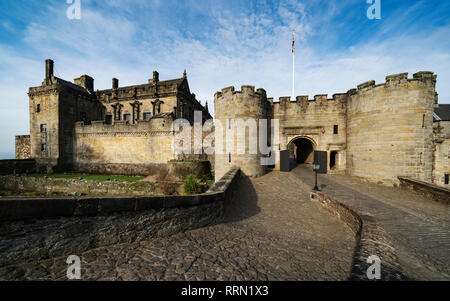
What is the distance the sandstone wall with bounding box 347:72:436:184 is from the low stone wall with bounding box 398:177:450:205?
70 cm

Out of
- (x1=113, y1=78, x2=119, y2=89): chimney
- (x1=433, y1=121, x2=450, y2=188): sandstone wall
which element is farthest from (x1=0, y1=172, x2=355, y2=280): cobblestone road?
(x1=113, y1=78, x2=119, y2=89): chimney

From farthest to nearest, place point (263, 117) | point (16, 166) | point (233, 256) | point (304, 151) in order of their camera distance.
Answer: point (16, 166) → point (304, 151) → point (263, 117) → point (233, 256)

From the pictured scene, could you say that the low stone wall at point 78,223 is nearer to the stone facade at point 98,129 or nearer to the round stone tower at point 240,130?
the round stone tower at point 240,130

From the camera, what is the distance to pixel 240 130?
1219 centimetres

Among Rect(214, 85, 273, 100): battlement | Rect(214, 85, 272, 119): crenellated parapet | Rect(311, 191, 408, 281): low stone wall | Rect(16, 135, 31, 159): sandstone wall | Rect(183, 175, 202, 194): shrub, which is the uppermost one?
Rect(214, 85, 273, 100): battlement

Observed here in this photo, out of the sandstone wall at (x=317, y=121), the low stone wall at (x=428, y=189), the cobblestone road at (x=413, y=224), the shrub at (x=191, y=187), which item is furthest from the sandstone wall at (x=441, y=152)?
the shrub at (x=191, y=187)

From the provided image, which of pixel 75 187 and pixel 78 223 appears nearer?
pixel 78 223

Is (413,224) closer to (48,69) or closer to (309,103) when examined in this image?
(309,103)

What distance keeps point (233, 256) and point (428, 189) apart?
10719 mm

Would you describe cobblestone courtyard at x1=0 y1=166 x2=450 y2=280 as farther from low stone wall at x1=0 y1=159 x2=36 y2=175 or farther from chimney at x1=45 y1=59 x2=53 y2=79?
chimney at x1=45 y1=59 x2=53 y2=79

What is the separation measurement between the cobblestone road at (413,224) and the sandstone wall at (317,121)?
532cm

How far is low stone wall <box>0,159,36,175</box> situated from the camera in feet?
67.7

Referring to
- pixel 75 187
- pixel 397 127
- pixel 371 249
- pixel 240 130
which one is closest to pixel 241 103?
pixel 240 130

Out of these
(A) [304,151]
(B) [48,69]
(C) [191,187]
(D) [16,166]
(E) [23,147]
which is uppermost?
(B) [48,69]
